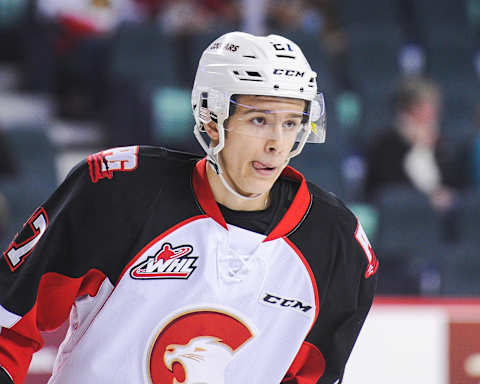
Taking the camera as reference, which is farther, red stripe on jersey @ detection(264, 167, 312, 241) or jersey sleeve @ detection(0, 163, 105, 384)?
red stripe on jersey @ detection(264, 167, 312, 241)

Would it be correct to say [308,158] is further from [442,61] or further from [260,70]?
[260,70]

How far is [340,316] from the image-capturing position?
6.73ft

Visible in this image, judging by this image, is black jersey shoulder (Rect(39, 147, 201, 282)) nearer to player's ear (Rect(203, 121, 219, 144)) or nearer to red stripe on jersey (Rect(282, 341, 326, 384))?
player's ear (Rect(203, 121, 219, 144))

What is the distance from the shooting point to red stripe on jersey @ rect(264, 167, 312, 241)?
1968 mm

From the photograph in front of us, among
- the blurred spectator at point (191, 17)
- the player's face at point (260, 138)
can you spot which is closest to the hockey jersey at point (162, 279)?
the player's face at point (260, 138)

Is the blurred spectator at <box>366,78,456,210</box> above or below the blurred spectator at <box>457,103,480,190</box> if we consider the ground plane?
above

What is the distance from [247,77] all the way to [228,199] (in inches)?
10.6

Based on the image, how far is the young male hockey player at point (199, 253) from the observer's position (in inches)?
73.1

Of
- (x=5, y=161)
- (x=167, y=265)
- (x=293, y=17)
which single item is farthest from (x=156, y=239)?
(x=293, y=17)

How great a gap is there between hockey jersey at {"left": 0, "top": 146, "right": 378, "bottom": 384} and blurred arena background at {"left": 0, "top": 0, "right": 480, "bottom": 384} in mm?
996

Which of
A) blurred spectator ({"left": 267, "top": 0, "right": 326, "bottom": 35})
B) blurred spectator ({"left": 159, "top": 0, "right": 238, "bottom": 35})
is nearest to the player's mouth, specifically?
blurred spectator ({"left": 159, "top": 0, "right": 238, "bottom": 35})

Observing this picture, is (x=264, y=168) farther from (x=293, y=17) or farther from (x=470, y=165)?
(x=293, y=17)

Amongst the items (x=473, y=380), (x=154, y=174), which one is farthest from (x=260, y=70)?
(x=473, y=380)

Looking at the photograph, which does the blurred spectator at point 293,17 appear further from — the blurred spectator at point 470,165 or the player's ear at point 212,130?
the player's ear at point 212,130
